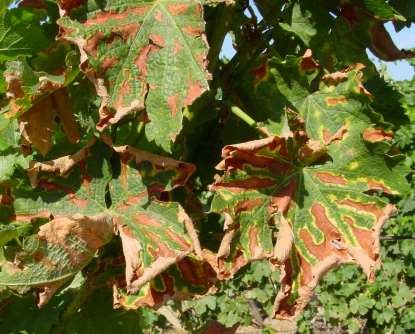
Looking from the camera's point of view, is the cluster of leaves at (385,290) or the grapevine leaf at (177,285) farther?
the cluster of leaves at (385,290)

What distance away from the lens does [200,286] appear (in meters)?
1.10

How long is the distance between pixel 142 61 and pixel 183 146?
0.25 metres

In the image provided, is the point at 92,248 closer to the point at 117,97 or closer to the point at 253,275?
the point at 117,97

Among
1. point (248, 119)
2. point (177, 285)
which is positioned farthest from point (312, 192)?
point (177, 285)

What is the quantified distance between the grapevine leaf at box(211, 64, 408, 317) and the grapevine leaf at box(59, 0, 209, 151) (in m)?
0.11

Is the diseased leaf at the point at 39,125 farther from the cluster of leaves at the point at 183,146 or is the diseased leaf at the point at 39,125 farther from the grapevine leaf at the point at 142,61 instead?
the grapevine leaf at the point at 142,61

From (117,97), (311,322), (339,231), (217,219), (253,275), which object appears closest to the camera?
(117,97)

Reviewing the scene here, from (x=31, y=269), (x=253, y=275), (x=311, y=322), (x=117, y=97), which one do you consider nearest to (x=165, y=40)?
(x=117, y=97)

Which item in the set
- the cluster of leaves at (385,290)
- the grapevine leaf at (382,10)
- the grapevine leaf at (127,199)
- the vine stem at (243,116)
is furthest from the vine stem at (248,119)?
the cluster of leaves at (385,290)

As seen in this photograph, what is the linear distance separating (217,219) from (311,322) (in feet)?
18.3

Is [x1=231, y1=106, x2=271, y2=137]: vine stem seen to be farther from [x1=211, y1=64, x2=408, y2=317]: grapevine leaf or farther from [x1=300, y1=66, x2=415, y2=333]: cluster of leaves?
[x1=300, y1=66, x2=415, y2=333]: cluster of leaves

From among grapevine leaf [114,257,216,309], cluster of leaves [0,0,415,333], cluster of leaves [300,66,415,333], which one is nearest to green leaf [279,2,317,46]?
cluster of leaves [0,0,415,333]

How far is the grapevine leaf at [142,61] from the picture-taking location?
3.14ft

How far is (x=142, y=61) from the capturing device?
39.0 inches
